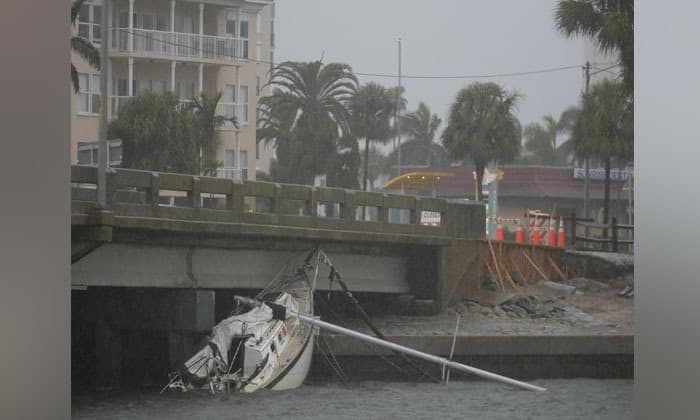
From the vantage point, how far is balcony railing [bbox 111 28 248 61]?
6574 mm


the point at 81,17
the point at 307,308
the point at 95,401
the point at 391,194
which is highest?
the point at 81,17

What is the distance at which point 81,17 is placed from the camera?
6.49 m

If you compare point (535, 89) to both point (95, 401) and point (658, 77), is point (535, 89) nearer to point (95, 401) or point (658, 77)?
point (658, 77)

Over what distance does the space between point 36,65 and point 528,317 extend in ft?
10.0

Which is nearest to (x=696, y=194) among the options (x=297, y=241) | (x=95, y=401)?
(x=297, y=241)

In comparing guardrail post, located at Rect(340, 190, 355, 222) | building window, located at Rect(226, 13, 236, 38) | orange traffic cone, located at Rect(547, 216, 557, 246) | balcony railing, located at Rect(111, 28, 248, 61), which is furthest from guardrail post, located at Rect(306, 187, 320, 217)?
orange traffic cone, located at Rect(547, 216, 557, 246)

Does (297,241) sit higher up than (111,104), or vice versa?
(111,104)

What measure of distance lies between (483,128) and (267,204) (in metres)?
1.30

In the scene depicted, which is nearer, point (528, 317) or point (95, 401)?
point (95, 401)

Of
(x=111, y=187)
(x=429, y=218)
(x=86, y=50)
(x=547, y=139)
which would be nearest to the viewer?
(x=111, y=187)

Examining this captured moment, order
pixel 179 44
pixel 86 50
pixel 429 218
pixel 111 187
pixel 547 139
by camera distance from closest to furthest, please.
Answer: pixel 111 187, pixel 86 50, pixel 179 44, pixel 429 218, pixel 547 139

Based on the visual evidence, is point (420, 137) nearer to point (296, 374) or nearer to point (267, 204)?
point (267, 204)

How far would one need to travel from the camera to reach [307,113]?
681 cm

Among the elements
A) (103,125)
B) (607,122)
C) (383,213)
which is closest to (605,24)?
(607,122)
